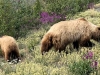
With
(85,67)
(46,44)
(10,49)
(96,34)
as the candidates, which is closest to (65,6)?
(96,34)

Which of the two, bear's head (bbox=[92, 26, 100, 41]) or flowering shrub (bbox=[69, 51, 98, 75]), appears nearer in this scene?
flowering shrub (bbox=[69, 51, 98, 75])

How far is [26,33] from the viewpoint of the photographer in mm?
13719

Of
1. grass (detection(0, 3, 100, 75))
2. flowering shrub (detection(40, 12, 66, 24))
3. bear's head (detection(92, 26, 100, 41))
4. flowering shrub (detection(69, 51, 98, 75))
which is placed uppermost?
flowering shrub (detection(40, 12, 66, 24))

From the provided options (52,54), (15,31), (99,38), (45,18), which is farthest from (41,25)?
(52,54)

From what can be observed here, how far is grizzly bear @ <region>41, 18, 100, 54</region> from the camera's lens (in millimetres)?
9141

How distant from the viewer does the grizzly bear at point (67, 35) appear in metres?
9.14

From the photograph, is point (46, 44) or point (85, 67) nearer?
point (85, 67)

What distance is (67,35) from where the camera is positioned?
30.3 ft

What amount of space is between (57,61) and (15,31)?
16.7 ft

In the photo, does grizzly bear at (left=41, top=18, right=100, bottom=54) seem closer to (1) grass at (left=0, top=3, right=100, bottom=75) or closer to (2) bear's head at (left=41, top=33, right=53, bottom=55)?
(2) bear's head at (left=41, top=33, right=53, bottom=55)

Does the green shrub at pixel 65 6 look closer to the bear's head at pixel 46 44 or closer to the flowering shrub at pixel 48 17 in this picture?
the flowering shrub at pixel 48 17

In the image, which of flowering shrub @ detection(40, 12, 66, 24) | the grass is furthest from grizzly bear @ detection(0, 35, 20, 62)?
flowering shrub @ detection(40, 12, 66, 24)

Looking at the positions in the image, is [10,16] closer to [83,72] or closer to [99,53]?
[99,53]

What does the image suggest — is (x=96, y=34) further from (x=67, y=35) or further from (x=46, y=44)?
(x=46, y=44)
